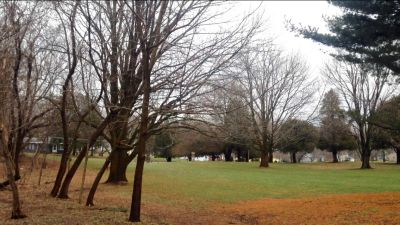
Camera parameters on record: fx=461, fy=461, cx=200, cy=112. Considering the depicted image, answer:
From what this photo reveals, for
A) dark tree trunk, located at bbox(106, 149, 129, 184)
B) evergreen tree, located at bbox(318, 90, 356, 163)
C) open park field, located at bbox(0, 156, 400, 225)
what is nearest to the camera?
open park field, located at bbox(0, 156, 400, 225)

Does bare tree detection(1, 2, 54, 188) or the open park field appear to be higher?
bare tree detection(1, 2, 54, 188)

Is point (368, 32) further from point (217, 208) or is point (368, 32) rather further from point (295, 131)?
point (295, 131)

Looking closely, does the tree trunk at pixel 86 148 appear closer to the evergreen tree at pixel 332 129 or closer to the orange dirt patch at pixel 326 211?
the orange dirt patch at pixel 326 211


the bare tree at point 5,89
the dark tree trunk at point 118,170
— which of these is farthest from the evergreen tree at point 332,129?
the bare tree at point 5,89

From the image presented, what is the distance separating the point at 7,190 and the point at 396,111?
28.0m

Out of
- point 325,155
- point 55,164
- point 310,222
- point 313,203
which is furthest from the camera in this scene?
point 325,155

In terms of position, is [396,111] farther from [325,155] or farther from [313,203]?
[325,155]

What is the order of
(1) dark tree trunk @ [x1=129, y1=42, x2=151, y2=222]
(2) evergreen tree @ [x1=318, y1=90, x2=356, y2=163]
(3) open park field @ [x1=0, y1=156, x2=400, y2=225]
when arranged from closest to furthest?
(1) dark tree trunk @ [x1=129, y1=42, x2=151, y2=222] → (3) open park field @ [x1=0, y1=156, x2=400, y2=225] → (2) evergreen tree @ [x1=318, y1=90, x2=356, y2=163]

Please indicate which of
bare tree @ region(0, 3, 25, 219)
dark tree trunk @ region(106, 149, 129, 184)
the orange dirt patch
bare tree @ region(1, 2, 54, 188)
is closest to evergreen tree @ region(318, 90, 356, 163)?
dark tree trunk @ region(106, 149, 129, 184)

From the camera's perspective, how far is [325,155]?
104 m

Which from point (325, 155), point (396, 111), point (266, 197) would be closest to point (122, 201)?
point (266, 197)

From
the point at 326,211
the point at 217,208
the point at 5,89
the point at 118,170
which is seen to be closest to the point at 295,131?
the point at 118,170

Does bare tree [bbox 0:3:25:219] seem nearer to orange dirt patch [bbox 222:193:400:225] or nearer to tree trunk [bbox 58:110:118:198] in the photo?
tree trunk [bbox 58:110:118:198]

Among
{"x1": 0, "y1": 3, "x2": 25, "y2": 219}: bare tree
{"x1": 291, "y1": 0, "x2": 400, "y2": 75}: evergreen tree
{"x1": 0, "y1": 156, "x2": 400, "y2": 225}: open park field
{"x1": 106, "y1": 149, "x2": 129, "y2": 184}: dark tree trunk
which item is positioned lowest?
{"x1": 0, "y1": 156, "x2": 400, "y2": 225}: open park field
